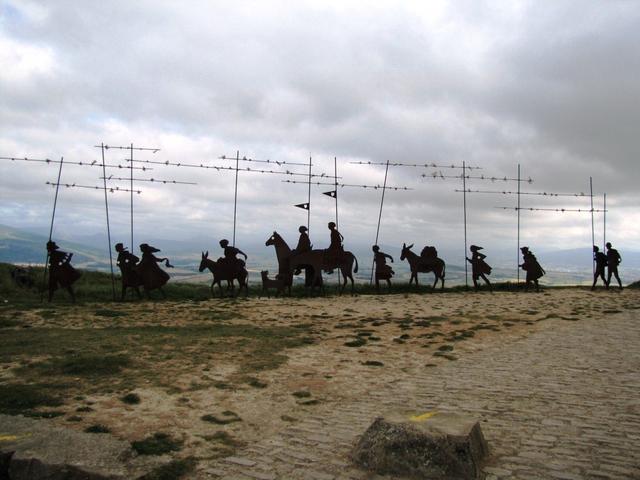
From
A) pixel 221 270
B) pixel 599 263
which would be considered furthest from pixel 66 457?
pixel 599 263

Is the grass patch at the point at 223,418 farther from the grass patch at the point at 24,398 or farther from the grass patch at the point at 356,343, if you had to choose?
the grass patch at the point at 356,343

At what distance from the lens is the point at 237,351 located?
1088 cm

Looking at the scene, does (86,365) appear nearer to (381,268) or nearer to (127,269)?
(127,269)

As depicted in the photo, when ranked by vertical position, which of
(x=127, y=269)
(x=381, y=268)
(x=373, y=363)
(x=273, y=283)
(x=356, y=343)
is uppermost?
(x=381, y=268)

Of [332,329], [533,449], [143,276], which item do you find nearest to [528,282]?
[332,329]

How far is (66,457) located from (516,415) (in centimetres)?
539

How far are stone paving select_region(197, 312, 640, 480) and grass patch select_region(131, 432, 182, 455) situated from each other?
73 centimetres

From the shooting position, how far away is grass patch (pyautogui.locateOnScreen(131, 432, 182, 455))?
573cm

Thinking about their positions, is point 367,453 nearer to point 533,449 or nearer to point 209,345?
point 533,449

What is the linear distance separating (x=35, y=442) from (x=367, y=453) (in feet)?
12.0

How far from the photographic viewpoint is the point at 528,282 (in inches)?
989

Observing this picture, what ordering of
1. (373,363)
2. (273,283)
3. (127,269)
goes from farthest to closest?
(273,283)
(127,269)
(373,363)

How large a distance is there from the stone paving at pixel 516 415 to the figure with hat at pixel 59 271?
14.4m

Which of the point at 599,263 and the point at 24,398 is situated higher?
the point at 599,263
